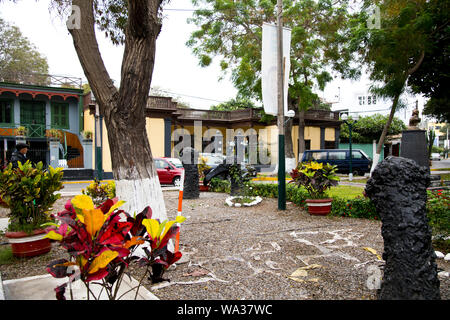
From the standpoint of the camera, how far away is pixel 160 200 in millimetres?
4367

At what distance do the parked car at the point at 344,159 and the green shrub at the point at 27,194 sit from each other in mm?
17299

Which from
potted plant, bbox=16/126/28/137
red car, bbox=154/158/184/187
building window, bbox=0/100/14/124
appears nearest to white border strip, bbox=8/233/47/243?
red car, bbox=154/158/184/187

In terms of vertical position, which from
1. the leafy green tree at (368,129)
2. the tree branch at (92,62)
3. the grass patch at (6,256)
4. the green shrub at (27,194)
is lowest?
the grass patch at (6,256)

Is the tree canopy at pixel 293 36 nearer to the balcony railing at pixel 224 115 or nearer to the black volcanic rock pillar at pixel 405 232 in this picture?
the balcony railing at pixel 224 115

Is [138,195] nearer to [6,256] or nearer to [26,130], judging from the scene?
[6,256]

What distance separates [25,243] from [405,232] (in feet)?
15.2

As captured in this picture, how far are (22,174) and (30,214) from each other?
584 millimetres

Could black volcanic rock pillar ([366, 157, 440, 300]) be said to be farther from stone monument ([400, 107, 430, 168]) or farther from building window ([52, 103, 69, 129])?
building window ([52, 103, 69, 129])

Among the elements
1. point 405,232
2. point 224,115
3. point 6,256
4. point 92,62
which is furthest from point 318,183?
point 224,115

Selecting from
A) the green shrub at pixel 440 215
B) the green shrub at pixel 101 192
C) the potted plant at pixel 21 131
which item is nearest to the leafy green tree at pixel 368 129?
the green shrub at pixel 440 215

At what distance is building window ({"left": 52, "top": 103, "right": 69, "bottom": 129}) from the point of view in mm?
22891

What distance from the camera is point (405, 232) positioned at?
8.14 ft

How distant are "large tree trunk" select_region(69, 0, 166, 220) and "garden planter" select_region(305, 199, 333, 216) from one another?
14.0 feet

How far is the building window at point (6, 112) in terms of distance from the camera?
21.7 metres
